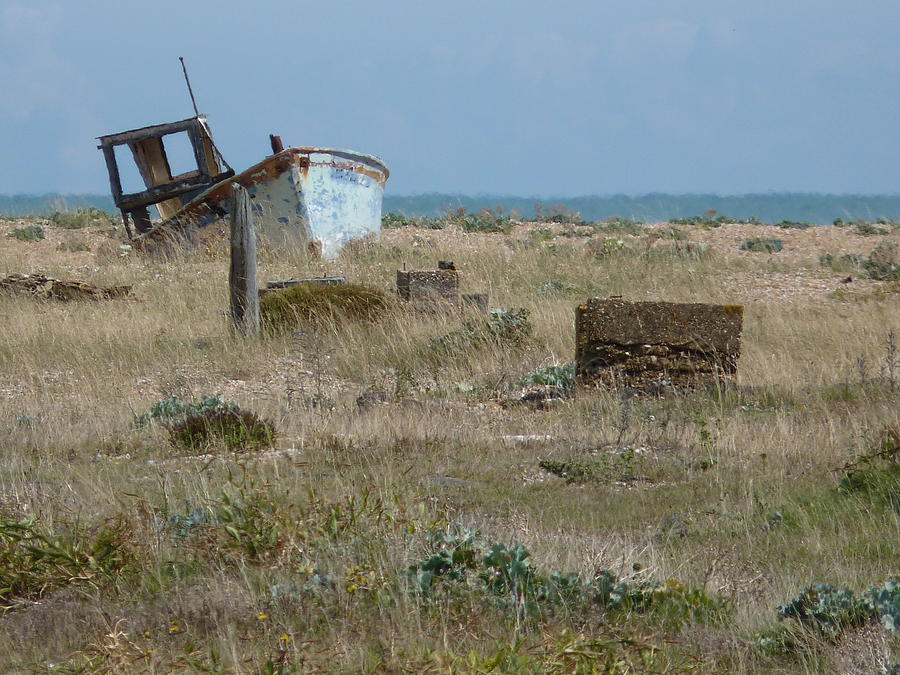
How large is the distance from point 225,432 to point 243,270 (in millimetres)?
5113

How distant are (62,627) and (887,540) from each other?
3368mm

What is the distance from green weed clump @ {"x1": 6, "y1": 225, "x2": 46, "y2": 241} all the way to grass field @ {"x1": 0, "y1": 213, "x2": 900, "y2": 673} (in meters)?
13.4

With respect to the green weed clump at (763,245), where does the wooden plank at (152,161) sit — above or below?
above

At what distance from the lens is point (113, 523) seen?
447 cm

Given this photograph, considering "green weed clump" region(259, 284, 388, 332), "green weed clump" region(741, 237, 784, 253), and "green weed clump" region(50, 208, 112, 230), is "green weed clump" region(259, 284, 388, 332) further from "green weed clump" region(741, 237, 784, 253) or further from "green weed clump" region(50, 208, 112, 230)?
"green weed clump" region(50, 208, 112, 230)

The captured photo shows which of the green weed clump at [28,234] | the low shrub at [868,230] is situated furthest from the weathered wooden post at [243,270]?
the low shrub at [868,230]

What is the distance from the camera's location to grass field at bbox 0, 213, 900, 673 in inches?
132

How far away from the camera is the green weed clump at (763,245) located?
20.7 m

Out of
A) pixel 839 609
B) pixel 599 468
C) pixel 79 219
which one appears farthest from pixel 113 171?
pixel 839 609

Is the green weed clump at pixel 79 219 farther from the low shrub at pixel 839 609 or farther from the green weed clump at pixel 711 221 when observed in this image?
the low shrub at pixel 839 609

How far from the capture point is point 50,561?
408 cm

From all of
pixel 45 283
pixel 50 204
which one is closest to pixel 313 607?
pixel 45 283

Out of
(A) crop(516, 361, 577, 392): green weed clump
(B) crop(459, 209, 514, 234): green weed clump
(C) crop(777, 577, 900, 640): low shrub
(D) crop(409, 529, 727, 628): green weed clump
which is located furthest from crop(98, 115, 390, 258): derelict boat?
(C) crop(777, 577, 900, 640): low shrub

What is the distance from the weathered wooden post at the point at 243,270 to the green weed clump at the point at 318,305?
0.29m
